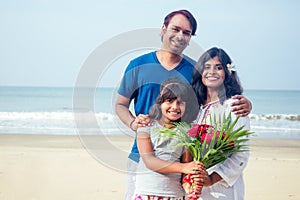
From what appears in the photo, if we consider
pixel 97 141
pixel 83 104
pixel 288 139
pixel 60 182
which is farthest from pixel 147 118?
pixel 288 139

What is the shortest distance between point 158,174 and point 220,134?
19.2 inches

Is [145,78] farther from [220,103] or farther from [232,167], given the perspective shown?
[232,167]

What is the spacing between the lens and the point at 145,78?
3527mm

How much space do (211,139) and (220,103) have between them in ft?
0.95

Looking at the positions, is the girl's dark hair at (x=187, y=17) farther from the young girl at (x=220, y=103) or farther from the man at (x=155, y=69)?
the young girl at (x=220, y=103)

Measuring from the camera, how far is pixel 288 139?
15.1 m

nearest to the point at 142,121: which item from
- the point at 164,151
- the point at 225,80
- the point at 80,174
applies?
the point at 164,151

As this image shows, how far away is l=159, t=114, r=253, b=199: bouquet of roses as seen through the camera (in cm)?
296

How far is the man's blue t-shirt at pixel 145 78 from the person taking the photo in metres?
3.45

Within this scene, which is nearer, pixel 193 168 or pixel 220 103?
pixel 193 168

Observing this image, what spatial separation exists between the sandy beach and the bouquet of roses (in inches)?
109

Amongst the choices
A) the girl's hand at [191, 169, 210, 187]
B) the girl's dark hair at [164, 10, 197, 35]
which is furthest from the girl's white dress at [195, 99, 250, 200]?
the girl's dark hair at [164, 10, 197, 35]

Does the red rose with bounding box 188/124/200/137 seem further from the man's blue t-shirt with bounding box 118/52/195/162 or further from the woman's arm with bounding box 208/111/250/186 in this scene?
the man's blue t-shirt with bounding box 118/52/195/162

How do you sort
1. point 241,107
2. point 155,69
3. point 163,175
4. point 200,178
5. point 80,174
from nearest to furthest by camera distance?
1. point 200,178
2. point 241,107
3. point 163,175
4. point 155,69
5. point 80,174
